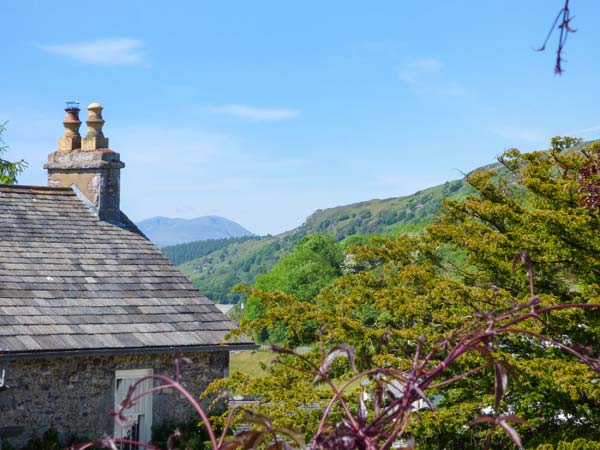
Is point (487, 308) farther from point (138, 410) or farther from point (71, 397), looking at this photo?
point (71, 397)

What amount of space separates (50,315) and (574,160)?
9.25 metres

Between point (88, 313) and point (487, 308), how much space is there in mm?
6613

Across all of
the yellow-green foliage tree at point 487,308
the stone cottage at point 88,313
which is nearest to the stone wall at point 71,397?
the stone cottage at point 88,313

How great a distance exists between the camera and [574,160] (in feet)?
48.3

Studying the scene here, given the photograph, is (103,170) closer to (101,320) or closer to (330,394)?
(101,320)

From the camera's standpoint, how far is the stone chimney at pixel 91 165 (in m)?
18.0

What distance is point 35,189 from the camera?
18.0 metres

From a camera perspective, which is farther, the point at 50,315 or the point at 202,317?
the point at 202,317

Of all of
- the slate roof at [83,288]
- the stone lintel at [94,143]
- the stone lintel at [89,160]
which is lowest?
the slate roof at [83,288]

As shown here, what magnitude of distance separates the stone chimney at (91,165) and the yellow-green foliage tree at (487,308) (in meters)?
4.24

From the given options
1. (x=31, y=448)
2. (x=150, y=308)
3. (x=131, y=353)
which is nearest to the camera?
(x=31, y=448)

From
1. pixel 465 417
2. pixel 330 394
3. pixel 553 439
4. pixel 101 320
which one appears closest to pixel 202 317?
pixel 101 320

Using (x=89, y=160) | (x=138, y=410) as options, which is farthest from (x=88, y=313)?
(x=89, y=160)

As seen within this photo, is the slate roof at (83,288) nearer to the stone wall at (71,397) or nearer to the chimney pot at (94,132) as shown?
the stone wall at (71,397)
